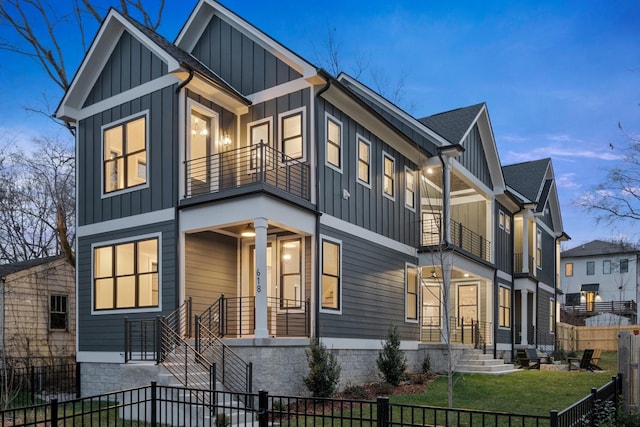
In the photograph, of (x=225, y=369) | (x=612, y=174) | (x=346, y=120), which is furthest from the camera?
(x=612, y=174)

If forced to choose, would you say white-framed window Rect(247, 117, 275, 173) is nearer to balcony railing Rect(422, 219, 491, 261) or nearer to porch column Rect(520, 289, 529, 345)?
balcony railing Rect(422, 219, 491, 261)

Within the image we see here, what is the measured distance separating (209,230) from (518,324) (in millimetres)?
19063

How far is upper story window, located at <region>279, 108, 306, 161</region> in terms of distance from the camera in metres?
15.2

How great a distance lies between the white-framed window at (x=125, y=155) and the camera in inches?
616

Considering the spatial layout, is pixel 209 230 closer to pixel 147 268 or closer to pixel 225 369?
pixel 147 268

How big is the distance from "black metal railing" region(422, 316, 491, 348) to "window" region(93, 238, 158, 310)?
10.4 metres

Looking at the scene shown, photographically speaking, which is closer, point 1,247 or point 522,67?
point 1,247

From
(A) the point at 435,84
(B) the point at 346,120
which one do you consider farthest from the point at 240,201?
(A) the point at 435,84

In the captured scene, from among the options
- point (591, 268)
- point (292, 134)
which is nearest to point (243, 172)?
point (292, 134)

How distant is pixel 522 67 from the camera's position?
13738cm

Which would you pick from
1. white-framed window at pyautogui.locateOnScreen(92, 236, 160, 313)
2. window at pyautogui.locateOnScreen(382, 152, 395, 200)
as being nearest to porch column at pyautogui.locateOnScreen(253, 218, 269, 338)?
white-framed window at pyautogui.locateOnScreen(92, 236, 160, 313)

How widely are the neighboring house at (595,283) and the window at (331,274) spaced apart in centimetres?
4585

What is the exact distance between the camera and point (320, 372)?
13250mm

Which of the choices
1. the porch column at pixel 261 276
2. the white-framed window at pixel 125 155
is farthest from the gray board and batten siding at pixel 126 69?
the porch column at pixel 261 276
